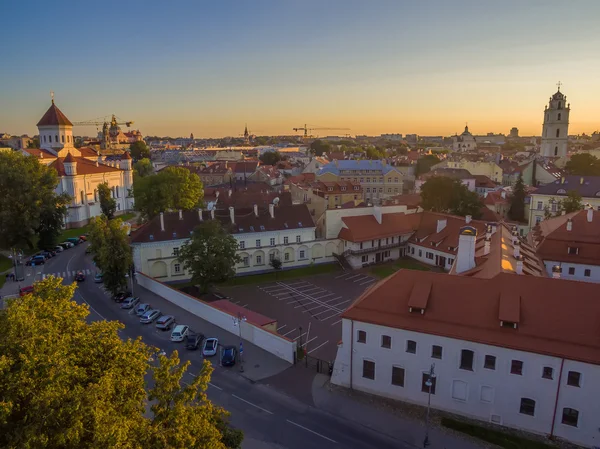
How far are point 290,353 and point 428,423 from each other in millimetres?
9628

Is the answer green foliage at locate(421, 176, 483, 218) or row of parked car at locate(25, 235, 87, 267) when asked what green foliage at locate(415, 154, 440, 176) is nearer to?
green foliage at locate(421, 176, 483, 218)

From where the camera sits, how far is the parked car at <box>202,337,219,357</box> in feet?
100

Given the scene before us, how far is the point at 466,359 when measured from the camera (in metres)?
24.0

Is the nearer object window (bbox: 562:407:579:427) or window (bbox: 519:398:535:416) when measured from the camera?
window (bbox: 562:407:579:427)

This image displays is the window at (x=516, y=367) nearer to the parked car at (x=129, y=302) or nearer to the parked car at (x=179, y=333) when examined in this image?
the parked car at (x=179, y=333)

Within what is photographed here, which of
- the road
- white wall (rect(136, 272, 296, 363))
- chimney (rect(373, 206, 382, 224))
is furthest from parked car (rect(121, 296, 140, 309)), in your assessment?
chimney (rect(373, 206, 382, 224))

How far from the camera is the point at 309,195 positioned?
71000mm

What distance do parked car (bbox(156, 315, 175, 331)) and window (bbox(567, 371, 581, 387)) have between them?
2635 cm

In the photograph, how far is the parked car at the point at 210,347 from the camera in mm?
30500

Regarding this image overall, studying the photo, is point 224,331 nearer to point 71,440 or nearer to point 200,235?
point 200,235

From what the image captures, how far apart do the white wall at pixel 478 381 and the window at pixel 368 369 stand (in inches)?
9.2

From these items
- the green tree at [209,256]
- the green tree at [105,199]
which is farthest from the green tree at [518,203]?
the green tree at [105,199]

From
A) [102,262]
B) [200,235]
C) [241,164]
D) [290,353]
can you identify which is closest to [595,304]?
[290,353]

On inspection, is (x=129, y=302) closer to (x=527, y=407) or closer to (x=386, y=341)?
(x=386, y=341)
